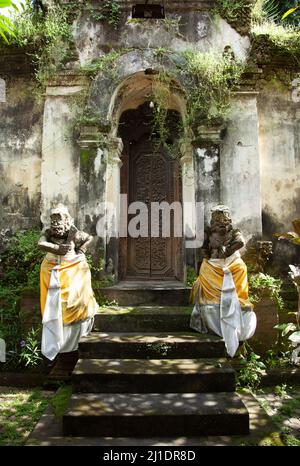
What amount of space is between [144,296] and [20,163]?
3.10 metres

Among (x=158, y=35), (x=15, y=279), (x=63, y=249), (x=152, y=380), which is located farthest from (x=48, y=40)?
(x=152, y=380)

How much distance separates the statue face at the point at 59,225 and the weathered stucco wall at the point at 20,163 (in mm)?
1430

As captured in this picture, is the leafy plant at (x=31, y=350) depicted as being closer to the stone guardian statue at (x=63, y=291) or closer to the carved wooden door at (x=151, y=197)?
the stone guardian statue at (x=63, y=291)

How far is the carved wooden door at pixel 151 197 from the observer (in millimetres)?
7211

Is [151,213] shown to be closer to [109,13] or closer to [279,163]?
[279,163]

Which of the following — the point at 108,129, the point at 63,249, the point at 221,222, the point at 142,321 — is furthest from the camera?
the point at 108,129

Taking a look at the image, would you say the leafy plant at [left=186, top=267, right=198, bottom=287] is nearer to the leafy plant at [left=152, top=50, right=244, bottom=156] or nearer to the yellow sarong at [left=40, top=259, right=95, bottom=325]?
the yellow sarong at [left=40, top=259, right=95, bottom=325]

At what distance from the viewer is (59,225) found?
17.3ft

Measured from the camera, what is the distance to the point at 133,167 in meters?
7.46

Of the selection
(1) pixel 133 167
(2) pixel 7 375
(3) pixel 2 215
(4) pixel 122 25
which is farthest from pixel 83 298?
(4) pixel 122 25

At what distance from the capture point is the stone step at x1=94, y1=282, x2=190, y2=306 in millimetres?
5879

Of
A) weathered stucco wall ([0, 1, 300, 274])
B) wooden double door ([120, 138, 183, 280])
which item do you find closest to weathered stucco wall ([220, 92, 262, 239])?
weathered stucco wall ([0, 1, 300, 274])

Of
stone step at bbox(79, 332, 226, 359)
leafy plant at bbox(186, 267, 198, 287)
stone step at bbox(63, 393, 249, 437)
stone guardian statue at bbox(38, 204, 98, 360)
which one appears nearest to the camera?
stone step at bbox(63, 393, 249, 437)
